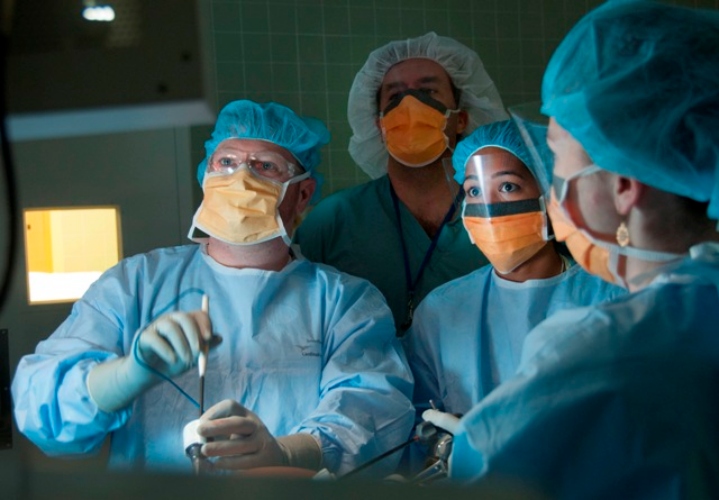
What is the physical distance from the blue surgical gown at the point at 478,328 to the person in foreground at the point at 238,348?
0.14m

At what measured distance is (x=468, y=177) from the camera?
1.96 metres

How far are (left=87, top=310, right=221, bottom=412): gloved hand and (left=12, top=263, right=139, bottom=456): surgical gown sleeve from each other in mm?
51

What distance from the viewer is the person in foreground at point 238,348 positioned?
1531mm

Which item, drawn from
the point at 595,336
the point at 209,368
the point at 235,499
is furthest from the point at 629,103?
the point at 209,368

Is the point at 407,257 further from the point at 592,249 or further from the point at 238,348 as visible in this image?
the point at 592,249

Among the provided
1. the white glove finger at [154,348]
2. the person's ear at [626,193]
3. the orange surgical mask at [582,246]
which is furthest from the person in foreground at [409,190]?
the person's ear at [626,193]

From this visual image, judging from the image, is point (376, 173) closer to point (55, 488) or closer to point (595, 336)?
point (595, 336)

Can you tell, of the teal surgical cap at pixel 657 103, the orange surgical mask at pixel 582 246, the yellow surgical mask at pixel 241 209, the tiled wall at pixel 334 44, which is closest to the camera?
the teal surgical cap at pixel 657 103

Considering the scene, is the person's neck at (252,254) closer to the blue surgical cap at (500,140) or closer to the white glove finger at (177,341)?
the white glove finger at (177,341)

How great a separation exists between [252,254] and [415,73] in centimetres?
80

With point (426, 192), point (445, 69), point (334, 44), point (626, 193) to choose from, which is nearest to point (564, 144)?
point (626, 193)

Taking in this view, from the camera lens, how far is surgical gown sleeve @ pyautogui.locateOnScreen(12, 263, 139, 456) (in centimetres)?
159

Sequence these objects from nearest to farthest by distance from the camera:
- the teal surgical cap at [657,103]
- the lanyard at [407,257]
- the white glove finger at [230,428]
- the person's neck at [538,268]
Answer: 1. the teal surgical cap at [657,103]
2. the white glove finger at [230,428]
3. the person's neck at [538,268]
4. the lanyard at [407,257]

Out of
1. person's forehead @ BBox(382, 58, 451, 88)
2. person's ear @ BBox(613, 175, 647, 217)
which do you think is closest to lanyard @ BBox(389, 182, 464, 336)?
person's forehead @ BBox(382, 58, 451, 88)
